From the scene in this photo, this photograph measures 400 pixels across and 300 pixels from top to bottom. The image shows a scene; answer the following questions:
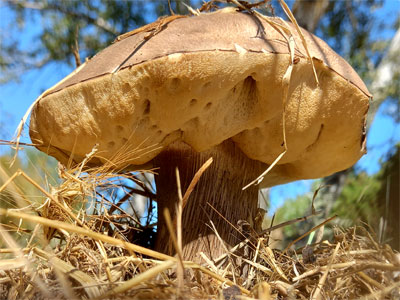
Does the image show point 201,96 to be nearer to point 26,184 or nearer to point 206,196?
point 206,196

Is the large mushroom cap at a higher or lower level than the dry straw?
higher

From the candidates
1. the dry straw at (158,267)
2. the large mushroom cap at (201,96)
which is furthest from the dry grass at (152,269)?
the large mushroom cap at (201,96)

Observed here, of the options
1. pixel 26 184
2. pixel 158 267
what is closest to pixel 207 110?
pixel 158 267

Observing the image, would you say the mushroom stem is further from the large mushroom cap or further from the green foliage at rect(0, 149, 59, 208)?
the green foliage at rect(0, 149, 59, 208)

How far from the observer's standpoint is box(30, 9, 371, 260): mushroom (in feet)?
2.13

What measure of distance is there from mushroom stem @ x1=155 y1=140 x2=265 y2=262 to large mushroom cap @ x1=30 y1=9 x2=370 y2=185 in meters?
0.05

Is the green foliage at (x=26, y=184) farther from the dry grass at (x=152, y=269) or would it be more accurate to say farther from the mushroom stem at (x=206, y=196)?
the mushroom stem at (x=206, y=196)

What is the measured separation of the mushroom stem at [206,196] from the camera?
2.68 feet

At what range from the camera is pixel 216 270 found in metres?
0.74

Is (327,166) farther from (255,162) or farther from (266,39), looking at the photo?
(266,39)

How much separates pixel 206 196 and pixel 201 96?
26 centimetres

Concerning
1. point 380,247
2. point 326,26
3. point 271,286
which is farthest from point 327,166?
point 326,26

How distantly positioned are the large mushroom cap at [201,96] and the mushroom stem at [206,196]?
5 cm

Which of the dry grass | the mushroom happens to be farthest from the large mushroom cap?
the dry grass
